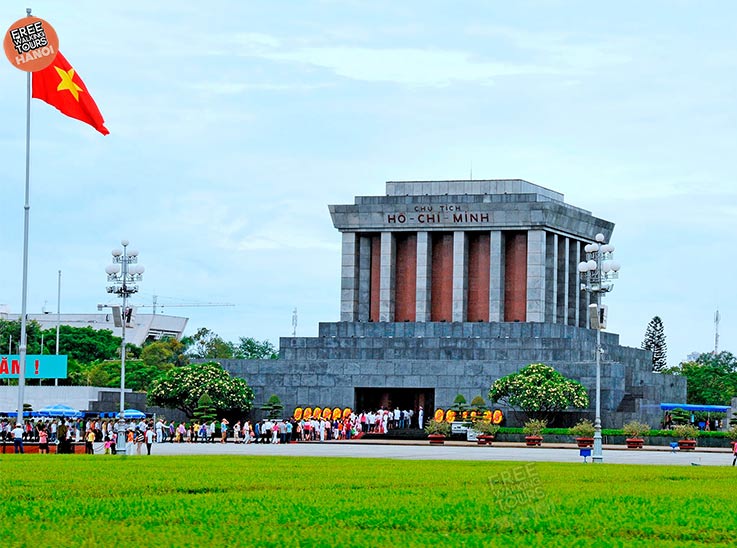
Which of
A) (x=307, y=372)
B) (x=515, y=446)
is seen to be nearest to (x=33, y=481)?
(x=515, y=446)

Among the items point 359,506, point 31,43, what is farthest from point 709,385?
point 359,506

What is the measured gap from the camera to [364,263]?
8244 centimetres

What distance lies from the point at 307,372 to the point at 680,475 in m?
40.9

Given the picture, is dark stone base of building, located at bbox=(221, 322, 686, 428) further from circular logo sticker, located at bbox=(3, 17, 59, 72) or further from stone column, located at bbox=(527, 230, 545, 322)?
circular logo sticker, located at bbox=(3, 17, 59, 72)

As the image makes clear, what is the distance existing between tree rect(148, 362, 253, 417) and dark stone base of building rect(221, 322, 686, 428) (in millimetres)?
2985

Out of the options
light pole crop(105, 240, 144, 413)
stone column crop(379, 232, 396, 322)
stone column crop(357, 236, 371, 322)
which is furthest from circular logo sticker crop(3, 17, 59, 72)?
stone column crop(357, 236, 371, 322)

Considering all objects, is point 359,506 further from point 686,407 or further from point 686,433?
point 686,407

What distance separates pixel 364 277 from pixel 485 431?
65.9 feet

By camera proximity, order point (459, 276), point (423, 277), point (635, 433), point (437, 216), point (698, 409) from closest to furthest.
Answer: point (635, 433) → point (459, 276) → point (437, 216) → point (423, 277) → point (698, 409)

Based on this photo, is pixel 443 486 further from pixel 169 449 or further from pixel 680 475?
pixel 169 449

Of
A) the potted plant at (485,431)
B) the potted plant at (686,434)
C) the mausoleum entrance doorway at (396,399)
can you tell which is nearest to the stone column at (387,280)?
the mausoleum entrance doorway at (396,399)

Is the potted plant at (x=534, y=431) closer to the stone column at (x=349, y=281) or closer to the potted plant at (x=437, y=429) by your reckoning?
the potted plant at (x=437, y=429)

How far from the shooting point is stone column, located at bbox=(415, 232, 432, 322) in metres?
80.0

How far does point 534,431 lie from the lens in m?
64.1
